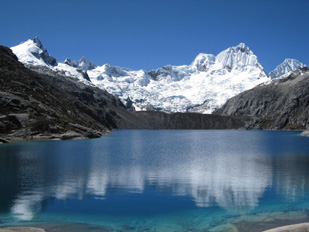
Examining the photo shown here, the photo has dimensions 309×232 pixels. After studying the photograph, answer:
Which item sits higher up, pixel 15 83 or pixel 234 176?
pixel 15 83

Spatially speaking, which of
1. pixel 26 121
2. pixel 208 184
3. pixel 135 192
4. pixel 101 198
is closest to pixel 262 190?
pixel 208 184

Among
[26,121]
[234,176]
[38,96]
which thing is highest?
[38,96]

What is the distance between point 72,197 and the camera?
3114cm

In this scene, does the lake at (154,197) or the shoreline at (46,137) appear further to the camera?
the shoreline at (46,137)

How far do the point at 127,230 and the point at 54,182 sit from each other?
61.7 ft

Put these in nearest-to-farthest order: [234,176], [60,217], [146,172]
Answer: [60,217], [234,176], [146,172]

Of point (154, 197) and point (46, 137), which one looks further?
point (46, 137)

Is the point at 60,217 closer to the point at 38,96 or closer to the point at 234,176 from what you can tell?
the point at 234,176

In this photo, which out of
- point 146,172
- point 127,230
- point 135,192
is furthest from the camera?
point 146,172

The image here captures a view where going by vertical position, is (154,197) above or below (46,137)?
below

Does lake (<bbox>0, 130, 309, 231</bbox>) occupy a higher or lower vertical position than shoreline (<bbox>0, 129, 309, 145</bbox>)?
lower

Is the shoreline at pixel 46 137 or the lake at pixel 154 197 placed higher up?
the shoreline at pixel 46 137

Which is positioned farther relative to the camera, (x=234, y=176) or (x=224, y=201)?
(x=234, y=176)

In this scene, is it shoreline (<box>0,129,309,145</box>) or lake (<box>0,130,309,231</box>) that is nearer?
lake (<box>0,130,309,231</box>)
